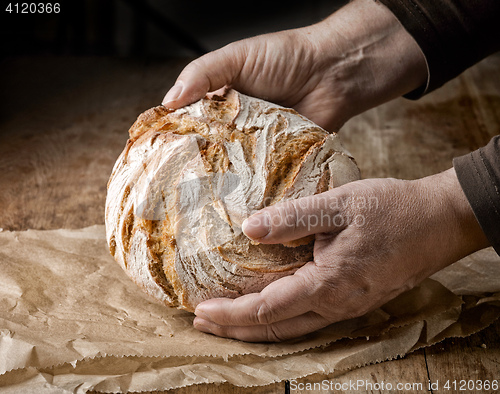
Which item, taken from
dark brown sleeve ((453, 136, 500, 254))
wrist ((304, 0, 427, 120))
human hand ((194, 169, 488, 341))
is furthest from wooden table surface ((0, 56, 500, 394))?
wrist ((304, 0, 427, 120))

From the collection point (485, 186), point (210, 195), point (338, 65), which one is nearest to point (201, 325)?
point (210, 195)

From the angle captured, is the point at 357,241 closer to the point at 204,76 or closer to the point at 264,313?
the point at 264,313

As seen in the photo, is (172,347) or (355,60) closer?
(172,347)

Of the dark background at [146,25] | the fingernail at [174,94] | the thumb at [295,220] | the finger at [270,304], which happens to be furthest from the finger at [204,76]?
the dark background at [146,25]

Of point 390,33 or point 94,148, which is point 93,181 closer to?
point 94,148

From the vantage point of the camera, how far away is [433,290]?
181 cm

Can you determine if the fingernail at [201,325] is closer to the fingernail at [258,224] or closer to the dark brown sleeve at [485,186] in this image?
the fingernail at [258,224]

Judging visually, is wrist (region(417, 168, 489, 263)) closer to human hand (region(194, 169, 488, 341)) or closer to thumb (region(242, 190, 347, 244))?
human hand (region(194, 169, 488, 341))

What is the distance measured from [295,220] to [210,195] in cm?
26

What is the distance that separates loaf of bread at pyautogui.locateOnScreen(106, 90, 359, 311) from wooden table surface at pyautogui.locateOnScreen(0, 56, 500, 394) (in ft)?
1.84

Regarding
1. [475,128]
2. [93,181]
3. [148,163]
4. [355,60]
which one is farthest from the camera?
[475,128]

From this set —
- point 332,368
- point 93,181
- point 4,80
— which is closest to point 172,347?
point 332,368

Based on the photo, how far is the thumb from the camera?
1430 millimetres

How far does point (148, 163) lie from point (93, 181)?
0.99 metres
